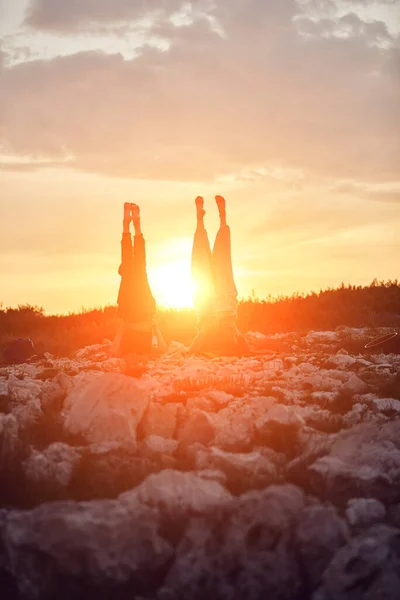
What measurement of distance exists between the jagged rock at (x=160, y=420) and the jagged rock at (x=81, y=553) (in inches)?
71.0

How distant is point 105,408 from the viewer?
33.1 feet

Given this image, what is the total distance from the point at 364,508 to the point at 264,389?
343 centimetres

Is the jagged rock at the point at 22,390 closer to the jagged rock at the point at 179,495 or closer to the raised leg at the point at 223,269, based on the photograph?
the jagged rock at the point at 179,495

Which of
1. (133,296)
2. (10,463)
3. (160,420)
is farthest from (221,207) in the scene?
(10,463)

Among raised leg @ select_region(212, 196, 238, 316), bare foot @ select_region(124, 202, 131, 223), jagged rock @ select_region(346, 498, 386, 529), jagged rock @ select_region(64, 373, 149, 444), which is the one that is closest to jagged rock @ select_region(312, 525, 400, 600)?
jagged rock @ select_region(346, 498, 386, 529)

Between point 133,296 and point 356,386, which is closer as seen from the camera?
point 356,386

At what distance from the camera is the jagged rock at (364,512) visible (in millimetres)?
8219

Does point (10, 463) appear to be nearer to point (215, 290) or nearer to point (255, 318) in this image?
point (215, 290)

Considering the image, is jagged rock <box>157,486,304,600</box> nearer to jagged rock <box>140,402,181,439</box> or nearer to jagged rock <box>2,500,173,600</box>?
jagged rock <box>2,500,173,600</box>

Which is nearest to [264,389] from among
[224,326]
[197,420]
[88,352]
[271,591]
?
[197,420]

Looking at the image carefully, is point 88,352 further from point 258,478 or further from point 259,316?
point 258,478

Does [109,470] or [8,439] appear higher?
[8,439]

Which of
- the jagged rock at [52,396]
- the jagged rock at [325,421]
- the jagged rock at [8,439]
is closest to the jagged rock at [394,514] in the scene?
the jagged rock at [325,421]

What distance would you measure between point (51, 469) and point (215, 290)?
30.4ft
